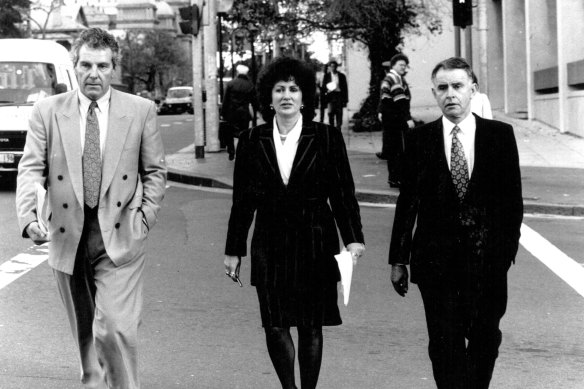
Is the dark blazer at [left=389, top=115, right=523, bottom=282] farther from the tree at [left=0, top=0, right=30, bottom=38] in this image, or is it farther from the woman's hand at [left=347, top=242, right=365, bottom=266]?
the tree at [left=0, top=0, right=30, bottom=38]

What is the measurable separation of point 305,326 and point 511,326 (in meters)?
2.70

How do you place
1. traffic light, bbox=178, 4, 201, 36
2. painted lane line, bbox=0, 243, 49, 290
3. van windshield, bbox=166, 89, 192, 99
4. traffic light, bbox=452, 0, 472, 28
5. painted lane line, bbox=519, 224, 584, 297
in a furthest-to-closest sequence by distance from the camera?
van windshield, bbox=166, 89, 192, 99
traffic light, bbox=178, 4, 201, 36
traffic light, bbox=452, 0, 472, 28
painted lane line, bbox=0, 243, 49, 290
painted lane line, bbox=519, 224, 584, 297

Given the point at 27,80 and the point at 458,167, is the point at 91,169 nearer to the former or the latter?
the point at 458,167

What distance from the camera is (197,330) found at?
7426 millimetres

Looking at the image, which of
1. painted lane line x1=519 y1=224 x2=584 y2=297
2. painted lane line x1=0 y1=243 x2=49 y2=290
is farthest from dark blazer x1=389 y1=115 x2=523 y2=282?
painted lane line x1=0 y1=243 x2=49 y2=290

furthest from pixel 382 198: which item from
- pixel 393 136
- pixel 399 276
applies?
pixel 399 276

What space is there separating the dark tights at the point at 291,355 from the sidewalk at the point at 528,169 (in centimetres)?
898

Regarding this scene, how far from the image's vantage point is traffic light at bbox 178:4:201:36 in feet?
74.2

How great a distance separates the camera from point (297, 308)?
5.29 m

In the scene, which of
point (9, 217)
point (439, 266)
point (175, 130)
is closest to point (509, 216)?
point (439, 266)

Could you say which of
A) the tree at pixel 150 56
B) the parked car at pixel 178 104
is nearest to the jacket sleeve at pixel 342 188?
the parked car at pixel 178 104

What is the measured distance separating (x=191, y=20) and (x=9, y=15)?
46.8 meters

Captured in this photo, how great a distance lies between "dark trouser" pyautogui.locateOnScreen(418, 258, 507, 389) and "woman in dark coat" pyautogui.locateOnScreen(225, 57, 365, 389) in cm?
51

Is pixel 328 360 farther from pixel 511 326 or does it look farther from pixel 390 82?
pixel 390 82
